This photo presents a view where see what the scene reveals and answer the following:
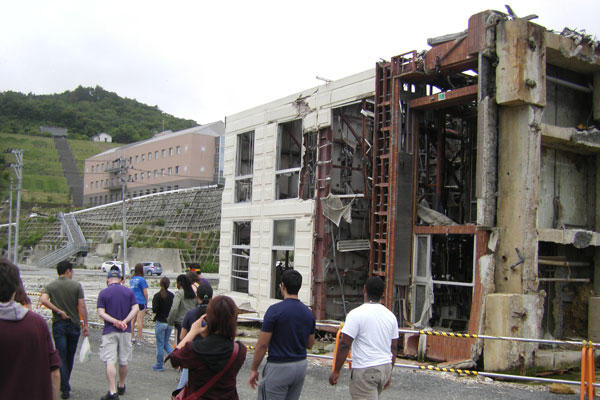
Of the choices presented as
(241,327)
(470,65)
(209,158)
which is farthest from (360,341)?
(209,158)

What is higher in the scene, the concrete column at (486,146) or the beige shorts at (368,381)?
the concrete column at (486,146)

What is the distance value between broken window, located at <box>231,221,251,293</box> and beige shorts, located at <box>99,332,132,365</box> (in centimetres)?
1081

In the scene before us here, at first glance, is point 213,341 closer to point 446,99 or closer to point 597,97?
point 446,99

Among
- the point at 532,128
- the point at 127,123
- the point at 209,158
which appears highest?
the point at 127,123

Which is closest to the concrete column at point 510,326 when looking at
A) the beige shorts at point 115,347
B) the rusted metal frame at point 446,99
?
the rusted metal frame at point 446,99

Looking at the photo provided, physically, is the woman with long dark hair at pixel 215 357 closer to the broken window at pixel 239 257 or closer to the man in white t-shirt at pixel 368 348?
the man in white t-shirt at pixel 368 348

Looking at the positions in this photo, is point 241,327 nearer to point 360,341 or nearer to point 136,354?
point 136,354

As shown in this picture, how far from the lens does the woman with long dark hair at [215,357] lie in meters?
4.37

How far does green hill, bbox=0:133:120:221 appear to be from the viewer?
3307 inches

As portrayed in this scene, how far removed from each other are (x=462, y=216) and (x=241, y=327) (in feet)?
23.4

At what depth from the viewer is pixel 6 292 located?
3.50m

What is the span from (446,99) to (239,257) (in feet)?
30.6

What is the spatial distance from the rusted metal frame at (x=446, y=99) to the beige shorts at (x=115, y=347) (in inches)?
331

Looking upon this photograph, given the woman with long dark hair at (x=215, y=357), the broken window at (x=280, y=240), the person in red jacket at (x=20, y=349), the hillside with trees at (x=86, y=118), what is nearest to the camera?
the person in red jacket at (x=20, y=349)
